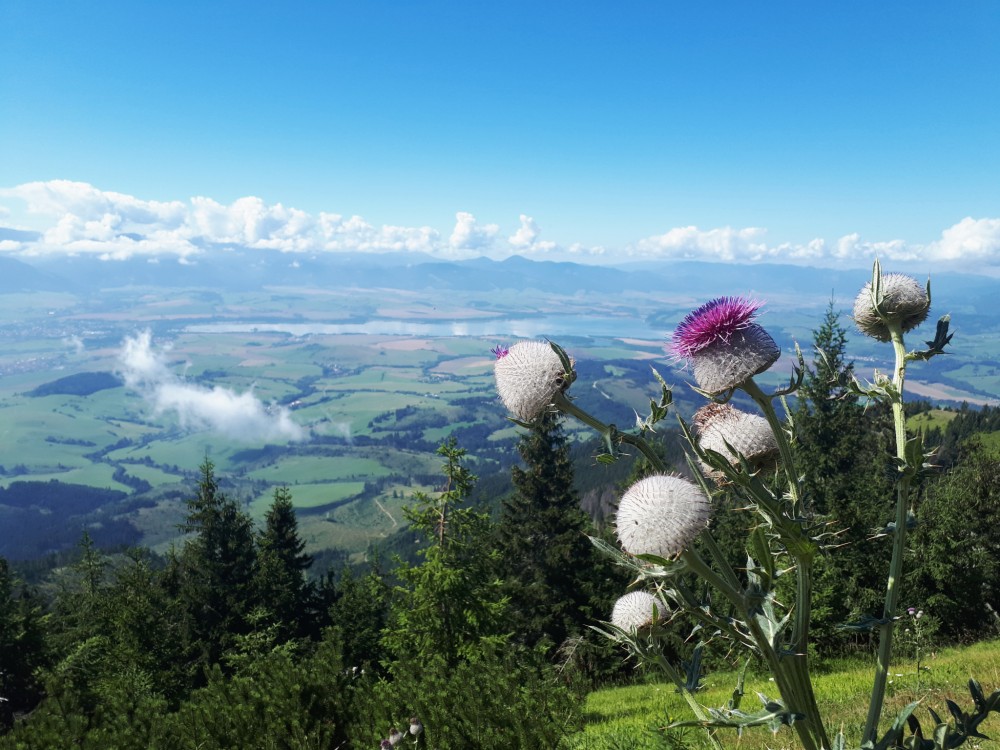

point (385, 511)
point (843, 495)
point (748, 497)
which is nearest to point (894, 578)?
point (748, 497)

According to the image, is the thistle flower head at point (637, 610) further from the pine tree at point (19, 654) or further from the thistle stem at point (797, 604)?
the pine tree at point (19, 654)

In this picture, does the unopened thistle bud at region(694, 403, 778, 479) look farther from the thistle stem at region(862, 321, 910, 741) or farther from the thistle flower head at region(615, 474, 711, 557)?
the thistle stem at region(862, 321, 910, 741)

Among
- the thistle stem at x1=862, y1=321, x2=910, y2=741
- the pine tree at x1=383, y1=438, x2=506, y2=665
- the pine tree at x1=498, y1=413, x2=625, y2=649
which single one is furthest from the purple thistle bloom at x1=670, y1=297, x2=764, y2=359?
the pine tree at x1=498, y1=413, x2=625, y2=649

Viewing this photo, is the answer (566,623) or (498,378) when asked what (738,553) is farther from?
(498,378)

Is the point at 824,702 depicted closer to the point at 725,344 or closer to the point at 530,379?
the point at 725,344

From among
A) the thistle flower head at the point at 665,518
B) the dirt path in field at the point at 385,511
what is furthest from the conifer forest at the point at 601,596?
the dirt path in field at the point at 385,511
